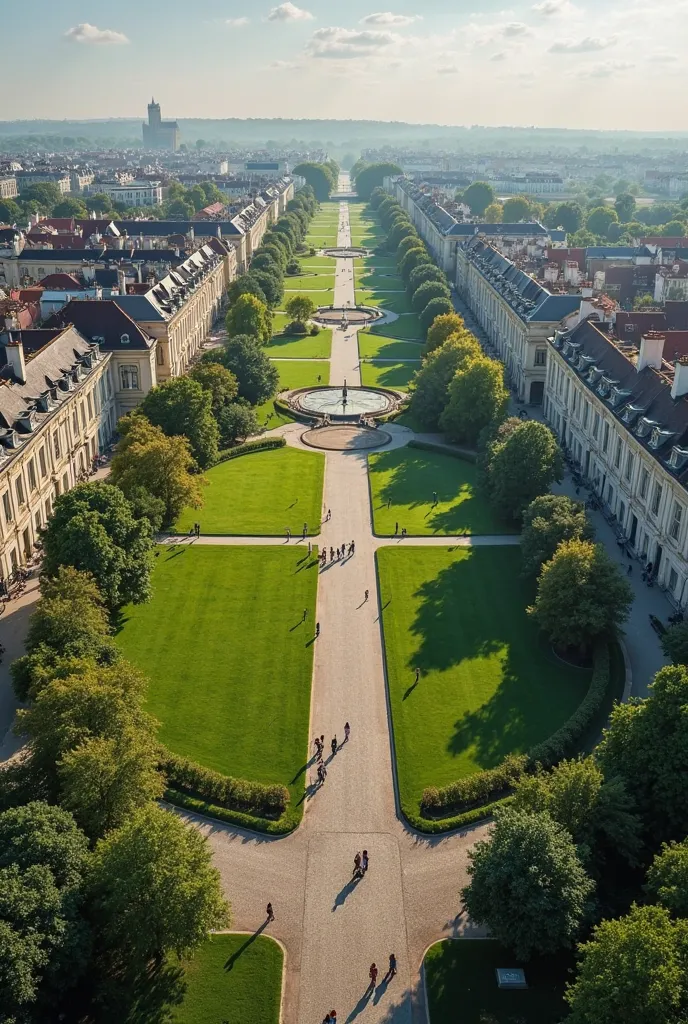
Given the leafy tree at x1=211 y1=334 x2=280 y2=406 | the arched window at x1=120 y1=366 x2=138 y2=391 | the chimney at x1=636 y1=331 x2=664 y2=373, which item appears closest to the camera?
the chimney at x1=636 y1=331 x2=664 y2=373

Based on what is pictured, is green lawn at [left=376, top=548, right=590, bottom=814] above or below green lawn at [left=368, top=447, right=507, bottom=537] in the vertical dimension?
below

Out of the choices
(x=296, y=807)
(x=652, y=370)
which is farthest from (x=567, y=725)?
(x=652, y=370)

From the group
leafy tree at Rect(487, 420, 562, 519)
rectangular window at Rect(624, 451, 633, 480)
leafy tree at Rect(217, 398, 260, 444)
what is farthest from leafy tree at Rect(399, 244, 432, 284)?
rectangular window at Rect(624, 451, 633, 480)

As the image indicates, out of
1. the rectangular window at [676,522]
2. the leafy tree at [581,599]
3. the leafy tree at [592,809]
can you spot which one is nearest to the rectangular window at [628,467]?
the rectangular window at [676,522]

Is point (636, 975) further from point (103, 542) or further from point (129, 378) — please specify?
point (129, 378)

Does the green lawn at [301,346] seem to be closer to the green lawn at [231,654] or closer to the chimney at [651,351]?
the chimney at [651,351]

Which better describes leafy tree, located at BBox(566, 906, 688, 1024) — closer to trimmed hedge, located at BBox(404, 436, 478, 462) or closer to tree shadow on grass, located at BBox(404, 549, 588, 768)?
tree shadow on grass, located at BBox(404, 549, 588, 768)
